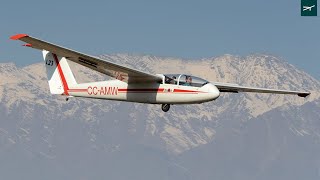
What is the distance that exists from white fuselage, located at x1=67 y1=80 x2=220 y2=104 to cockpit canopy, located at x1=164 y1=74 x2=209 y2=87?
0.28 meters

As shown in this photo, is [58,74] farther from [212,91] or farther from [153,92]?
[212,91]

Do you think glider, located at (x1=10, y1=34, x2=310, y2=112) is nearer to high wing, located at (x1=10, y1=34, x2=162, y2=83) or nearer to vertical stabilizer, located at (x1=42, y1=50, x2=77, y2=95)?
high wing, located at (x1=10, y1=34, x2=162, y2=83)

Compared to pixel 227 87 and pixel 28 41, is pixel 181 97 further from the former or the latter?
pixel 28 41

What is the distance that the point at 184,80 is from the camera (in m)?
65.8

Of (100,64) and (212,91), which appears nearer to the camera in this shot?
(212,91)

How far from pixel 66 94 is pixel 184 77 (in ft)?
45.9

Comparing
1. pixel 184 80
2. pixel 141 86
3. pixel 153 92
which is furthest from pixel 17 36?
A: pixel 184 80

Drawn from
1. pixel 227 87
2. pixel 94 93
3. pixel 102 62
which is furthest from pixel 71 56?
pixel 227 87

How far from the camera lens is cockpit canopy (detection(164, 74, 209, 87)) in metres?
65.1

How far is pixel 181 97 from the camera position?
6531 centimetres

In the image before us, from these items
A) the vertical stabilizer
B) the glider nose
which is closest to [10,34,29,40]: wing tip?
the glider nose

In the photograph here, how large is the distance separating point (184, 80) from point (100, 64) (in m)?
6.79

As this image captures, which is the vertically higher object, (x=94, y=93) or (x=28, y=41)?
(x=28, y=41)

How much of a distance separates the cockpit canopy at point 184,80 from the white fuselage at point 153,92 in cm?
28
